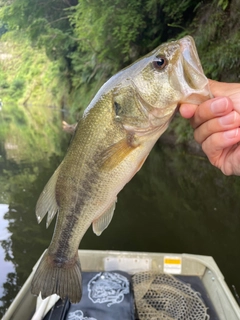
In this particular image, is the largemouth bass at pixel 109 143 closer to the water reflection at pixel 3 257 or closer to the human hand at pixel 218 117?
the human hand at pixel 218 117

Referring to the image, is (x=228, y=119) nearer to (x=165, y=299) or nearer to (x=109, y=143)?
(x=109, y=143)

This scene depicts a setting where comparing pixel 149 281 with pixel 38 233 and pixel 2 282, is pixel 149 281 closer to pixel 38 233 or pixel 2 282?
pixel 2 282

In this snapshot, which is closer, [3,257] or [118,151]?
[118,151]

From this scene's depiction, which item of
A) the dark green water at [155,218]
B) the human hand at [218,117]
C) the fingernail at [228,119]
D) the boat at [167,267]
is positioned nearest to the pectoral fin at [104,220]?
the human hand at [218,117]

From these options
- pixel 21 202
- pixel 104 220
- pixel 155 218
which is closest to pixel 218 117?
pixel 104 220

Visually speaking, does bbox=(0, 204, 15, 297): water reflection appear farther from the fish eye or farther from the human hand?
the fish eye

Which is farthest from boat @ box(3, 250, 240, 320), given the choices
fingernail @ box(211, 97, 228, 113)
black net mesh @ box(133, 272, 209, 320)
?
fingernail @ box(211, 97, 228, 113)

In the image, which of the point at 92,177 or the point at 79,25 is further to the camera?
the point at 79,25

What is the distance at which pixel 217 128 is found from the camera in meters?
2.03

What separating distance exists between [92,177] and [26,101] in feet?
213

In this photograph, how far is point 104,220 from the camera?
7.48ft

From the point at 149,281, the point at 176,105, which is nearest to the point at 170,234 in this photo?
the point at 149,281

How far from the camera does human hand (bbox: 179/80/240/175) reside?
6.29ft

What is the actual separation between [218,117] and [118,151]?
638mm
